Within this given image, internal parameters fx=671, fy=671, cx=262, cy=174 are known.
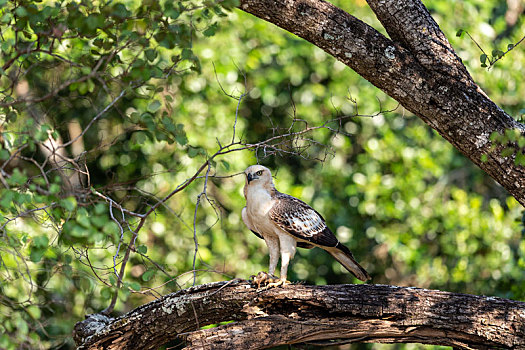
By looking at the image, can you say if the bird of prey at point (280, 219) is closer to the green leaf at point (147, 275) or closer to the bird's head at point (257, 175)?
the bird's head at point (257, 175)

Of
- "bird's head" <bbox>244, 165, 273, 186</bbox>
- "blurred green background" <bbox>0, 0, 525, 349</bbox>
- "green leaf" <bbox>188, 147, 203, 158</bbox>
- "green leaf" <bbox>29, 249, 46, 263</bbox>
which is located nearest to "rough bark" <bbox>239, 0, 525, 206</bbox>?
"green leaf" <bbox>188, 147, 203, 158</bbox>

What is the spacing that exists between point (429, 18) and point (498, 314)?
57.0 inches

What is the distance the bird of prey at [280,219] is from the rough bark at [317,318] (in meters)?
0.44

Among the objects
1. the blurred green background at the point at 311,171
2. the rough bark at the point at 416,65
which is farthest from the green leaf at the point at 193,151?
the blurred green background at the point at 311,171

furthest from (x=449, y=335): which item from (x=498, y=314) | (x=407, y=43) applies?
(x=407, y=43)

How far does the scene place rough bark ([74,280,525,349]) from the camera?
3.16m

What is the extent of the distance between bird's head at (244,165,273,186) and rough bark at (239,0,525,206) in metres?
0.99

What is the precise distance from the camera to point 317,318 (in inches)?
131

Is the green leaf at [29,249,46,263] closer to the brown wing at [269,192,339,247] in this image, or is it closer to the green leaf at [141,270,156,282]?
the green leaf at [141,270,156,282]

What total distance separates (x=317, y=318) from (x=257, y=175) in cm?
100

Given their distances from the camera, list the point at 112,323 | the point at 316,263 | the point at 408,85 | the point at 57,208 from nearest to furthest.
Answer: the point at 57,208
the point at 408,85
the point at 112,323
the point at 316,263

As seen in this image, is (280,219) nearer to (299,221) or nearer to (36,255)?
(299,221)

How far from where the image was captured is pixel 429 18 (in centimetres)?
324

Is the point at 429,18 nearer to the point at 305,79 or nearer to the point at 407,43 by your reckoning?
the point at 407,43
